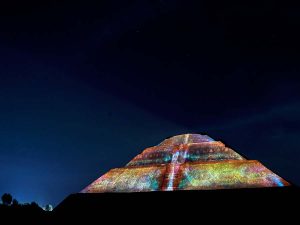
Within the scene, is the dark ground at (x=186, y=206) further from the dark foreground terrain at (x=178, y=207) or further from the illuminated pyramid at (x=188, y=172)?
the illuminated pyramid at (x=188, y=172)

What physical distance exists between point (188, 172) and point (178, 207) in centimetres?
254

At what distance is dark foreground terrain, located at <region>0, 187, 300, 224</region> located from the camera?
8586 millimetres

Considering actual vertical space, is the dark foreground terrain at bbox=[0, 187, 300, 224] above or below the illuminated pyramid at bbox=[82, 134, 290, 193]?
below

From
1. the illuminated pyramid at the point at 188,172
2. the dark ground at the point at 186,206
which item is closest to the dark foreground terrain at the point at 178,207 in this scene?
the dark ground at the point at 186,206

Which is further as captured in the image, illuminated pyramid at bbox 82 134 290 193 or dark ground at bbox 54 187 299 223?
illuminated pyramid at bbox 82 134 290 193

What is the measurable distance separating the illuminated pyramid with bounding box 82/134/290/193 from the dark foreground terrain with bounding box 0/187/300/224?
1.85 feet

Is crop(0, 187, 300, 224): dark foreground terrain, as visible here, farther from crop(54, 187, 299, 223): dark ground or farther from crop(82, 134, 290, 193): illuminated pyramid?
crop(82, 134, 290, 193): illuminated pyramid

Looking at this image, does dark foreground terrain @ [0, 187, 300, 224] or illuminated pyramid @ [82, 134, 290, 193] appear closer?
dark foreground terrain @ [0, 187, 300, 224]

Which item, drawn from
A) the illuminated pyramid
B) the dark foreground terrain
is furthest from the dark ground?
the illuminated pyramid

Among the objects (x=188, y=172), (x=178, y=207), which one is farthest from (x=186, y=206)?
(x=188, y=172)

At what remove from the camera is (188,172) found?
11953 millimetres

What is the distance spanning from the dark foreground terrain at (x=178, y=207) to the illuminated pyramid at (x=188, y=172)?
56cm

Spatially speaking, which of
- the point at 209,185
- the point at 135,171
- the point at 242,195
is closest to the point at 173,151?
the point at 135,171

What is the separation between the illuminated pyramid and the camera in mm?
10516
